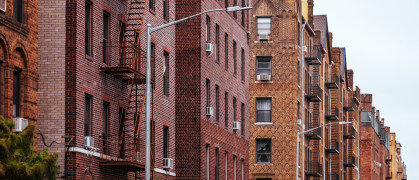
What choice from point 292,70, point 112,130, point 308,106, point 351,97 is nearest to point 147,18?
point 112,130

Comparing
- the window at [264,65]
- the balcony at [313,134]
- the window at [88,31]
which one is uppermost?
the window at [264,65]

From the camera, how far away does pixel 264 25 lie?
77.4 m

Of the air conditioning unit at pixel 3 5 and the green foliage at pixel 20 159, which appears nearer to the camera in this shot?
the green foliage at pixel 20 159

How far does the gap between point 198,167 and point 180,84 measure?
424 cm

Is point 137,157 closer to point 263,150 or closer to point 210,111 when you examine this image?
point 210,111

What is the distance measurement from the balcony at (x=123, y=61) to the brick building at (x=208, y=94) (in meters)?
10.5

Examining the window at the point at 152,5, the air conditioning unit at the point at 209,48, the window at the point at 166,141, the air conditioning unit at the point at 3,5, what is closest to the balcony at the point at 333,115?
the air conditioning unit at the point at 209,48


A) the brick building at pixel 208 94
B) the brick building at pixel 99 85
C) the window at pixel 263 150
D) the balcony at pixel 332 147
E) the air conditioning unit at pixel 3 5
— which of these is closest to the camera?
the air conditioning unit at pixel 3 5

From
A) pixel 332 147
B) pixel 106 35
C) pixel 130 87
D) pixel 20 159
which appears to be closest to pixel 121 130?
pixel 130 87

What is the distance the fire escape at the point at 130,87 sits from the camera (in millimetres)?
36381

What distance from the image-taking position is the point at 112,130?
121ft

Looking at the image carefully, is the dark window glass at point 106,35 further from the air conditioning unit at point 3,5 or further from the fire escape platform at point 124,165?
the air conditioning unit at point 3,5

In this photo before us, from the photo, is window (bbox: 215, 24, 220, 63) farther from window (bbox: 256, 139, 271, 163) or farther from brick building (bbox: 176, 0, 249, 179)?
window (bbox: 256, 139, 271, 163)

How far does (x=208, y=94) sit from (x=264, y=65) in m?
26.3
